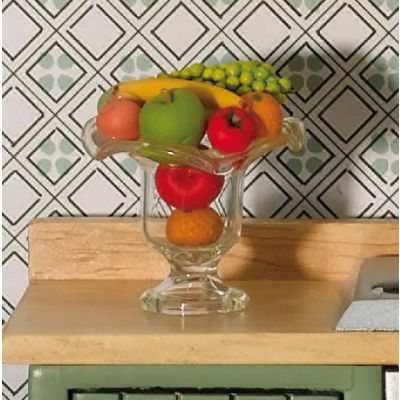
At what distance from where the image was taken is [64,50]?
1.61 m

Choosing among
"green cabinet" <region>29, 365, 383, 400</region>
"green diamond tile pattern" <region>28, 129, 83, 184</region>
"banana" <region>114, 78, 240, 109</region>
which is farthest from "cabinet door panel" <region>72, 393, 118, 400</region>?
"green diamond tile pattern" <region>28, 129, 83, 184</region>

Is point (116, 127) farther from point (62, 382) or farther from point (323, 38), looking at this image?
point (323, 38)

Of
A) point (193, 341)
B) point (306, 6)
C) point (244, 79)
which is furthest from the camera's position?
point (306, 6)

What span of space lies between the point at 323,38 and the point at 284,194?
220mm

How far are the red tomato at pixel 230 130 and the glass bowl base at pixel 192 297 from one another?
0.18m

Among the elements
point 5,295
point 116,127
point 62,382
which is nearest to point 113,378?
point 62,382

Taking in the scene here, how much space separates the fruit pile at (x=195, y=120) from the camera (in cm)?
126

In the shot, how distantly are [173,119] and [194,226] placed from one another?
0.48 feet

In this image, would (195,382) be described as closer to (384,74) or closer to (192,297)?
(192,297)

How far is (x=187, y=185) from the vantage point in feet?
4.33

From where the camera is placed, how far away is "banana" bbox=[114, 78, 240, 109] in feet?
4.33

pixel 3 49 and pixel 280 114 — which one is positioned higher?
pixel 3 49

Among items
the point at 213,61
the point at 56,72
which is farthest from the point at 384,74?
the point at 56,72

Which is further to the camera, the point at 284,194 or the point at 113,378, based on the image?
the point at 284,194
